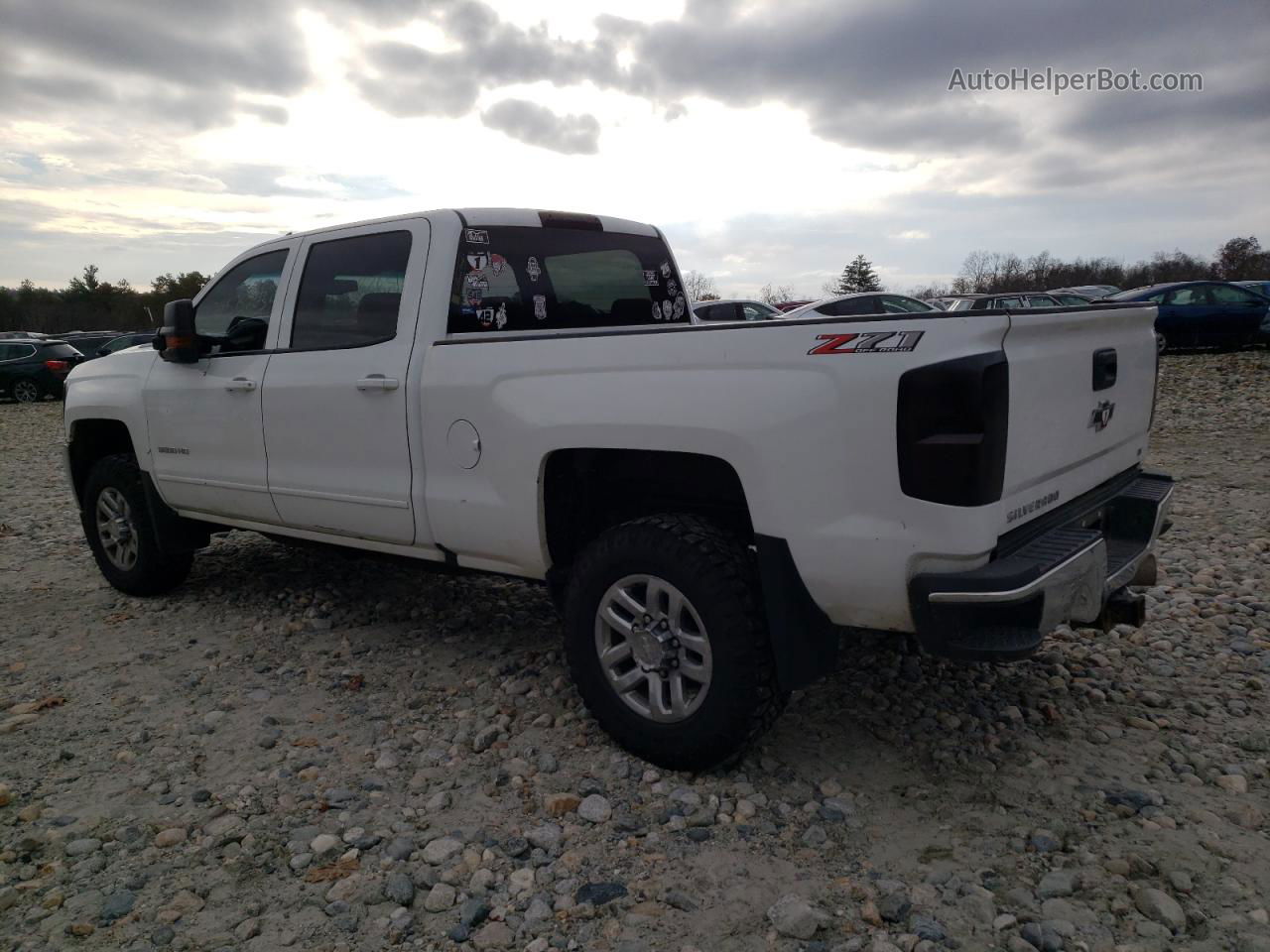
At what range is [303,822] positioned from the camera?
2941 mm

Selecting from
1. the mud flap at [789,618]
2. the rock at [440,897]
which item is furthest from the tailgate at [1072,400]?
the rock at [440,897]

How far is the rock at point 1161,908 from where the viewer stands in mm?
2309

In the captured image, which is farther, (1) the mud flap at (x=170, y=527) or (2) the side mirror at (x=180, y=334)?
(1) the mud flap at (x=170, y=527)

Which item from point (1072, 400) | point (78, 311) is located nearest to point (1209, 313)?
point (1072, 400)

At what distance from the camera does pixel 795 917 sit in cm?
238

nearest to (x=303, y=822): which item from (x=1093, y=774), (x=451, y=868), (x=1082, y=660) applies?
(x=451, y=868)

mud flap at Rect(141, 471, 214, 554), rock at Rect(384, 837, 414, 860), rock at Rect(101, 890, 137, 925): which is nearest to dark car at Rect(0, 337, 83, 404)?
mud flap at Rect(141, 471, 214, 554)

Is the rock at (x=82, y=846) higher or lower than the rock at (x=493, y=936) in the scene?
higher

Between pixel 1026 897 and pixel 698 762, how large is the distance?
1039 millimetres

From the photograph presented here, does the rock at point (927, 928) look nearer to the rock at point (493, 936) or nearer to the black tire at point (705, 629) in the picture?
the black tire at point (705, 629)

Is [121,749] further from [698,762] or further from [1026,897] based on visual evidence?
[1026,897]

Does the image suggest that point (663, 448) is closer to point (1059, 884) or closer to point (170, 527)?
point (1059, 884)

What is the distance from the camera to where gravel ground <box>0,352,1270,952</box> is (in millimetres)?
2424

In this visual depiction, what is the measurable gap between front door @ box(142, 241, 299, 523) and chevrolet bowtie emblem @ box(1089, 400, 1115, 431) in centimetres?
354
